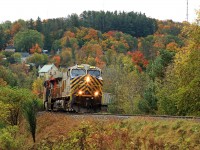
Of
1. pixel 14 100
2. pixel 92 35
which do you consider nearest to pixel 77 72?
pixel 14 100

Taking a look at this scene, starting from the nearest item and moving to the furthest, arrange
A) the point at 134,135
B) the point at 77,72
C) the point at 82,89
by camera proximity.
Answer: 1. the point at 134,135
2. the point at 82,89
3. the point at 77,72

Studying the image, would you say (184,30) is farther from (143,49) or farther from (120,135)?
(143,49)

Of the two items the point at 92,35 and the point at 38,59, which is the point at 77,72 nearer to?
the point at 92,35

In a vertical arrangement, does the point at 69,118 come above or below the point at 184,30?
below

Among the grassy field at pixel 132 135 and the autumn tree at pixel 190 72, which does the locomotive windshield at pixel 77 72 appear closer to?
the autumn tree at pixel 190 72

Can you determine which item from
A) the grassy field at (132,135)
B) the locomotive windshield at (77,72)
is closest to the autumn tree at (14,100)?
the locomotive windshield at (77,72)

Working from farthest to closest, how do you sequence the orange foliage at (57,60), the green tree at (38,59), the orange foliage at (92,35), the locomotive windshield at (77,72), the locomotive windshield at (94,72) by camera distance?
the green tree at (38,59) → the orange foliage at (92,35) → the orange foliage at (57,60) → the locomotive windshield at (94,72) → the locomotive windshield at (77,72)

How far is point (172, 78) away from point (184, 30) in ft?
45.5

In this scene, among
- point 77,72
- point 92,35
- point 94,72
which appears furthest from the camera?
point 92,35

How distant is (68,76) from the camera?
34594 millimetres

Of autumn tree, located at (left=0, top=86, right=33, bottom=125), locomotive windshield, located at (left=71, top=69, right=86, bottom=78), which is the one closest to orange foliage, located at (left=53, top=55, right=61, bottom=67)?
autumn tree, located at (left=0, top=86, right=33, bottom=125)

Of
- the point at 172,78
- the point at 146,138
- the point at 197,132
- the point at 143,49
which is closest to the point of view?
the point at 197,132

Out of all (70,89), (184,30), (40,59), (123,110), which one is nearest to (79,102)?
(70,89)

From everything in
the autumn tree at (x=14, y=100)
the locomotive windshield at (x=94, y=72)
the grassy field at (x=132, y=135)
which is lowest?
the autumn tree at (x=14, y=100)
